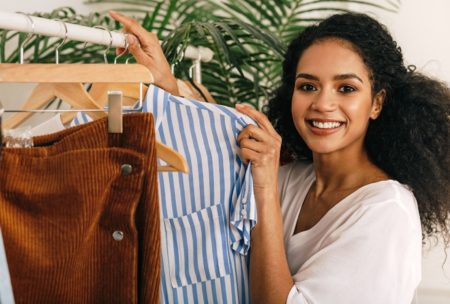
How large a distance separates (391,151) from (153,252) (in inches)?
30.1

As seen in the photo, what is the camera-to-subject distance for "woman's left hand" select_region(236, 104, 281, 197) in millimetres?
1226

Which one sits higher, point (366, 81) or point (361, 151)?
point (366, 81)

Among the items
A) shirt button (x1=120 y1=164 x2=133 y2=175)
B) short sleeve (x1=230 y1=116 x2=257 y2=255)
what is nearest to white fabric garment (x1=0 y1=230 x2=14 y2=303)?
shirt button (x1=120 y1=164 x2=133 y2=175)

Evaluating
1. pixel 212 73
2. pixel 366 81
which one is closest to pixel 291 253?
pixel 366 81

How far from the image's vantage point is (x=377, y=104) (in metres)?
1.53

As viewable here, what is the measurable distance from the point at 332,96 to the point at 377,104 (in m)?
0.16

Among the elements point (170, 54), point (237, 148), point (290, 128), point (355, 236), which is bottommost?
point (355, 236)

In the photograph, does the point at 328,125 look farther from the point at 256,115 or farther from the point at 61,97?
the point at 61,97

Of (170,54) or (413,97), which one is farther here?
(170,54)

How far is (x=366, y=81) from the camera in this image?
1.47 m

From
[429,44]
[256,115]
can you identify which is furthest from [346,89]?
[429,44]

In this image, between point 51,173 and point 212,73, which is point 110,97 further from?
point 212,73

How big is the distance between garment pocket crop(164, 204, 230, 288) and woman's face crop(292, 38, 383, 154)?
0.34 metres

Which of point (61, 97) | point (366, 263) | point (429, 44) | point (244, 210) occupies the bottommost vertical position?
point (366, 263)
